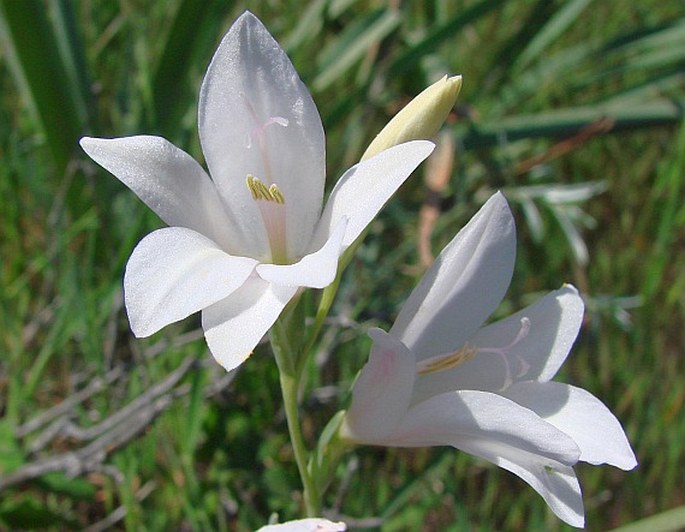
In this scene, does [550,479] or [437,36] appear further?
[437,36]

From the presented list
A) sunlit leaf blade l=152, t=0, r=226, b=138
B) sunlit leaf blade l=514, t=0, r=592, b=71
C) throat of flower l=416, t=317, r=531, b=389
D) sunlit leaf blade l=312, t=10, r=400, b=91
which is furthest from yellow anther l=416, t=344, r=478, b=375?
sunlit leaf blade l=514, t=0, r=592, b=71

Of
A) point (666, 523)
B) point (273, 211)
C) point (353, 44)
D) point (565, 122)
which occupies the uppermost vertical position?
point (273, 211)

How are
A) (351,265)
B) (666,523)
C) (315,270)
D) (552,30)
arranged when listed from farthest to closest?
1. (552,30)
2. (351,265)
3. (666,523)
4. (315,270)

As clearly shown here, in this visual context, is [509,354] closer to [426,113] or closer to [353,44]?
[426,113]

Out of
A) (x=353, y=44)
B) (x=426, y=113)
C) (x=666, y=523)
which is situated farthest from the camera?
(x=353, y=44)

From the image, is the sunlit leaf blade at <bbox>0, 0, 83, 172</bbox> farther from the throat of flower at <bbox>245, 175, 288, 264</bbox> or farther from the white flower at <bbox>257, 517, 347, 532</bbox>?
the white flower at <bbox>257, 517, 347, 532</bbox>

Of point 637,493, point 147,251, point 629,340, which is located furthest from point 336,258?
point 629,340

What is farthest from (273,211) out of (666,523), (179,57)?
(179,57)
